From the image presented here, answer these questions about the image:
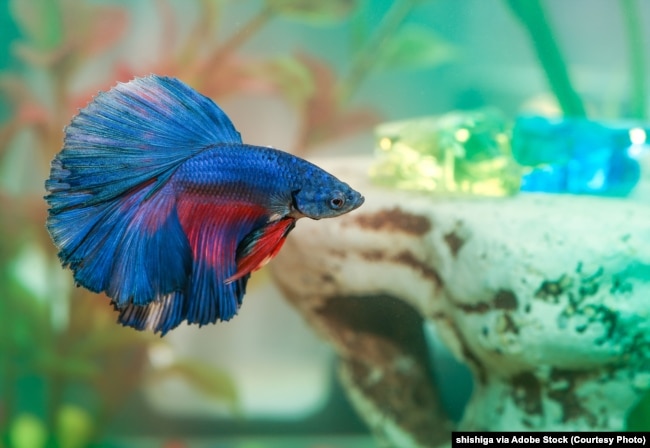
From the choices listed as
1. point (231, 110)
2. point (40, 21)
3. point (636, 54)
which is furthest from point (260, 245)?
point (636, 54)

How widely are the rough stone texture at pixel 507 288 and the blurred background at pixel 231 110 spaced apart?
0.38 m

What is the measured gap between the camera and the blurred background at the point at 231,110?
5.38 feet

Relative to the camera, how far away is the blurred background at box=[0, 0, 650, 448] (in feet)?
5.38

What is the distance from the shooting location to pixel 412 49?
1697 mm

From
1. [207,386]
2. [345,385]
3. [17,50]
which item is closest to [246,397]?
[207,386]

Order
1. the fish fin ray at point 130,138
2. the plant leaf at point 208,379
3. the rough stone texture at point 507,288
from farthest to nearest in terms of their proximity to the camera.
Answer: the plant leaf at point 208,379
the rough stone texture at point 507,288
the fish fin ray at point 130,138

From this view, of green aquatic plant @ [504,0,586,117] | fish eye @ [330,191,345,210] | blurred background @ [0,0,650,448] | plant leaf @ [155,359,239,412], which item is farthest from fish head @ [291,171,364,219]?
plant leaf @ [155,359,239,412]

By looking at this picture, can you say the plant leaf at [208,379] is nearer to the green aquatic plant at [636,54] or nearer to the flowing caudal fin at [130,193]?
the flowing caudal fin at [130,193]

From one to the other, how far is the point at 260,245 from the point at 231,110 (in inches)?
42.3

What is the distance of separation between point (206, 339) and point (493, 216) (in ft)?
3.64

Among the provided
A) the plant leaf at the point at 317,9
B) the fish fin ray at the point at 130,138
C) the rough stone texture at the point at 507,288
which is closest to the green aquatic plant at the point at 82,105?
the plant leaf at the point at 317,9

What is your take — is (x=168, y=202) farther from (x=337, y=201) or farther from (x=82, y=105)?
(x=82, y=105)

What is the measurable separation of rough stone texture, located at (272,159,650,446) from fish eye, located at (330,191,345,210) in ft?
1.69

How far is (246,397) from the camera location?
1779 millimetres
